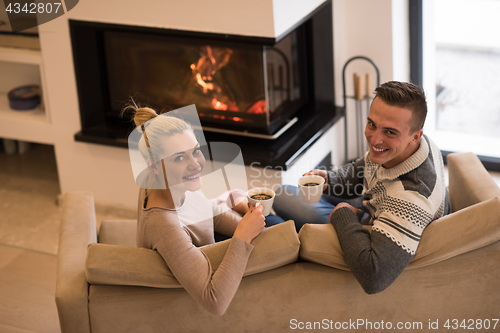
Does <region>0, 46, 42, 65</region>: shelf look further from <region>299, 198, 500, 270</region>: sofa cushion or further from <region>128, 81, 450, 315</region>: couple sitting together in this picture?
<region>299, 198, 500, 270</region>: sofa cushion

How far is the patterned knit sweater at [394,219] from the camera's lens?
1476mm

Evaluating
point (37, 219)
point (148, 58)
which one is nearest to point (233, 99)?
point (148, 58)

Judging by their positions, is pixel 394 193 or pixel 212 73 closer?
pixel 394 193

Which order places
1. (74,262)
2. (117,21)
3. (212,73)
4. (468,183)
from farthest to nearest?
(212,73), (117,21), (468,183), (74,262)

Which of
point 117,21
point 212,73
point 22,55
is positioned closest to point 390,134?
point 212,73

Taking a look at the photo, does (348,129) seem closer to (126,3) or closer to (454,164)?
(454,164)

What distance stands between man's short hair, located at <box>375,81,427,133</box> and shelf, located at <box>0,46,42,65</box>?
2.05m

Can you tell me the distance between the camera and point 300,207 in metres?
2.16

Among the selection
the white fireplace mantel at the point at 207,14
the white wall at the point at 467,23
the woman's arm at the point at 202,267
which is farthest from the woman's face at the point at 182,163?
the white wall at the point at 467,23

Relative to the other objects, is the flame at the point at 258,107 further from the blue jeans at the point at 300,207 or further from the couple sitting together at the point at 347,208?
the couple sitting together at the point at 347,208

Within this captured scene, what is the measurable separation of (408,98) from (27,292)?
1.95 m

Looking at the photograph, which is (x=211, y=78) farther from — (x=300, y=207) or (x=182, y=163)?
(x=182, y=163)

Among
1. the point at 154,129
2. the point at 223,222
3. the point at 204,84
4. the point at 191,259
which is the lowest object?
the point at 223,222

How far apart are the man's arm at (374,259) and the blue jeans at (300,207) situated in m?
0.58
